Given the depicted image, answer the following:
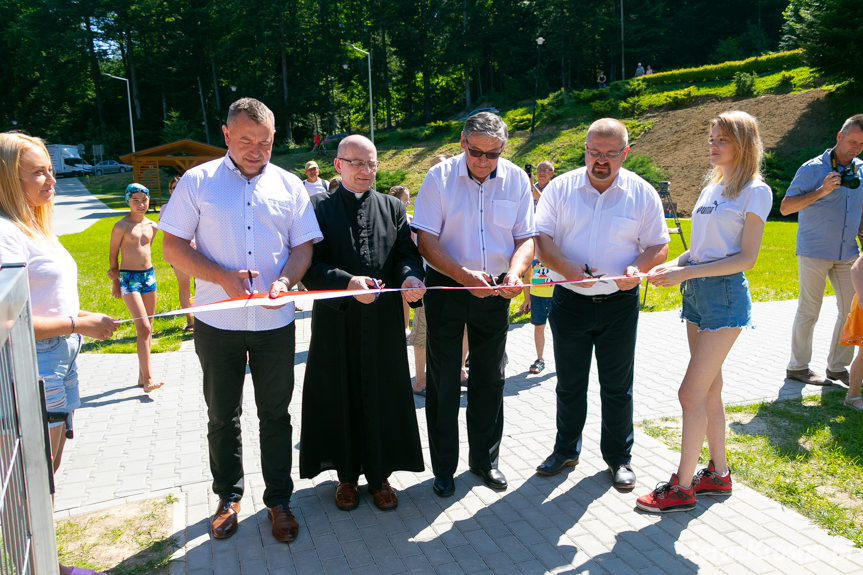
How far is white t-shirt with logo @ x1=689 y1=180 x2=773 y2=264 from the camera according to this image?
3666 mm

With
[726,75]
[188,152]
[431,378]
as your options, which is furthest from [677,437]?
[726,75]

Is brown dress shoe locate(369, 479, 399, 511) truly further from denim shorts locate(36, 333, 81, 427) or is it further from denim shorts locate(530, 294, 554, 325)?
denim shorts locate(530, 294, 554, 325)

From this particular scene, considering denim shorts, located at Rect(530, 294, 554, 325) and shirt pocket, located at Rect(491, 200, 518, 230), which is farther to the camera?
denim shorts, located at Rect(530, 294, 554, 325)

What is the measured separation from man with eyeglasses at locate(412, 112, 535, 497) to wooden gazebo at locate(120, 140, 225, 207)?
34.4m

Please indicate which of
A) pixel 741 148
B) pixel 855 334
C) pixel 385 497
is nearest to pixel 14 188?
pixel 385 497

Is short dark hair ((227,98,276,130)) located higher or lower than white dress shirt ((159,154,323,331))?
higher

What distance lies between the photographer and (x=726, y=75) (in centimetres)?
4066

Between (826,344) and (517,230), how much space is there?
5.50 metres

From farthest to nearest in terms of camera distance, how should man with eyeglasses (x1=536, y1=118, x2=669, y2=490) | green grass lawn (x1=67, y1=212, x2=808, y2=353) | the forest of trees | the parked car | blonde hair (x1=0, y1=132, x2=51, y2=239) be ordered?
1. the forest of trees
2. the parked car
3. green grass lawn (x1=67, y1=212, x2=808, y2=353)
4. man with eyeglasses (x1=536, y1=118, x2=669, y2=490)
5. blonde hair (x1=0, y1=132, x2=51, y2=239)

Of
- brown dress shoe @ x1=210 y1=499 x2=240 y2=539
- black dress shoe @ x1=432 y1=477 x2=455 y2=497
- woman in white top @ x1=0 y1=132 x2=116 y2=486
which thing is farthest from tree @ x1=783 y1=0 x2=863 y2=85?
woman in white top @ x1=0 y1=132 x2=116 y2=486

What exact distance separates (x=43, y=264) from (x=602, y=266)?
128 inches

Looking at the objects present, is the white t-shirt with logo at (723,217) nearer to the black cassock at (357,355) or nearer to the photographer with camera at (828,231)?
the black cassock at (357,355)

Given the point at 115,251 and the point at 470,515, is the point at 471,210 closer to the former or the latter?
the point at 470,515

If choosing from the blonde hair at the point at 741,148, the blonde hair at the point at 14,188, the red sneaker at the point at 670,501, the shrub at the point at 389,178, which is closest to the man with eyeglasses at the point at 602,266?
the red sneaker at the point at 670,501
